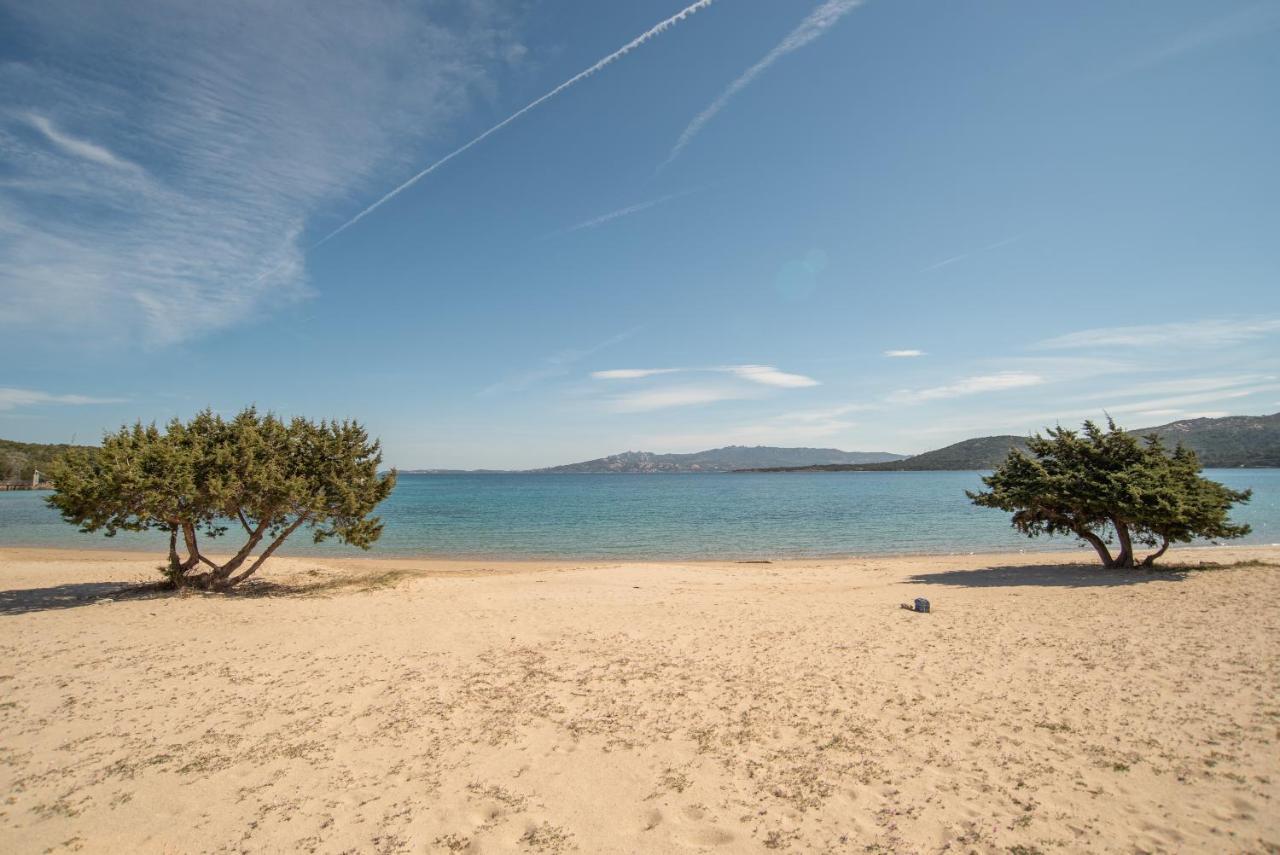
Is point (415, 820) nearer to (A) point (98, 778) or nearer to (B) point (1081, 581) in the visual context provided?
(A) point (98, 778)

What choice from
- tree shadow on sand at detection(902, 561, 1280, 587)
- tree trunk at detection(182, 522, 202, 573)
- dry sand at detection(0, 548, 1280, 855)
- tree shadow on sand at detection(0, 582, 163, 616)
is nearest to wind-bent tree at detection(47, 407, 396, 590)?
tree trunk at detection(182, 522, 202, 573)

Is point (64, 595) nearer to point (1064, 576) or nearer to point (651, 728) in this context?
point (651, 728)

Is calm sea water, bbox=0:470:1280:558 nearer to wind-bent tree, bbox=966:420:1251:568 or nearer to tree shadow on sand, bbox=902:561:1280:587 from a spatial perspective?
tree shadow on sand, bbox=902:561:1280:587

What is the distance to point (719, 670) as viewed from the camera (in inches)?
406

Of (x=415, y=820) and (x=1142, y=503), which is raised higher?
A: (x=1142, y=503)

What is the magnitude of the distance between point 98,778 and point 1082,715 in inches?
483

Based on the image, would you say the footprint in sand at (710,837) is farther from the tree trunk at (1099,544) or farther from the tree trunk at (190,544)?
the tree trunk at (1099,544)

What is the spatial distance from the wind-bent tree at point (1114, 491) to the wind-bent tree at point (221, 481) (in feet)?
69.3

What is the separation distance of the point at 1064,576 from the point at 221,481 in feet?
84.8

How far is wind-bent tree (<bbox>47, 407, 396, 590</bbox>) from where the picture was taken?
1502 centimetres

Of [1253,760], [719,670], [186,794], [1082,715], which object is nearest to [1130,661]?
[1082,715]

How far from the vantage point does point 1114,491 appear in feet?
58.2

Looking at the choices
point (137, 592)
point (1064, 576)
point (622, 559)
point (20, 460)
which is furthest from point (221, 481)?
point (20, 460)

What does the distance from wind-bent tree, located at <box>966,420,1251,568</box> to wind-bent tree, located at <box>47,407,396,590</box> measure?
21.1 meters
